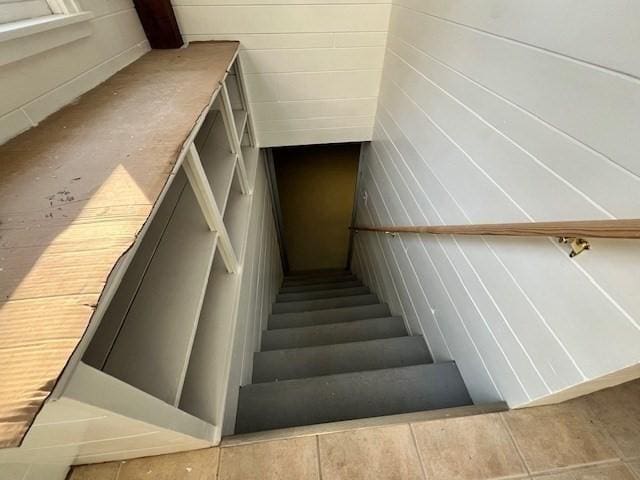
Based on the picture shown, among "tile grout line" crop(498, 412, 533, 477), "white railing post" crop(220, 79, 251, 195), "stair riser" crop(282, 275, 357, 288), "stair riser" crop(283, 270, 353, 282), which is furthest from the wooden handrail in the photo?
"stair riser" crop(283, 270, 353, 282)

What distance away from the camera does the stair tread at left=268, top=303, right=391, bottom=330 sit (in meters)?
2.43

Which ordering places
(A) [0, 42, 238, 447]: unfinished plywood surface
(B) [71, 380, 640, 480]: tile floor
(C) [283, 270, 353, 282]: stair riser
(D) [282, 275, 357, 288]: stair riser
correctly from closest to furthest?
(A) [0, 42, 238, 447]: unfinished plywood surface → (B) [71, 380, 640, 480]: tile floor → (D) [282, 275, 357, 288]: stair riser → (C) [283, 270, 353, 282]: stair riser

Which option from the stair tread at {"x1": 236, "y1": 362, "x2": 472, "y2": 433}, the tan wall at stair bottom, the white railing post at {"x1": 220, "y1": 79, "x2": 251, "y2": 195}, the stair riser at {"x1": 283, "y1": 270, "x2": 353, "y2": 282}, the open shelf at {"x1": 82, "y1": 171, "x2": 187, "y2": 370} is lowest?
the stair tread at {"x1": 236, "y1": 362, "x2": 472, "y2": 433}

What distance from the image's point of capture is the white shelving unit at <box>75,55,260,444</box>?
32.8 inches

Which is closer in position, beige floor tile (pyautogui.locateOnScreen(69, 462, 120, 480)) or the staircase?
beige floor tile (pyautogui.locateOnScreen(69, 462, 120, 480))

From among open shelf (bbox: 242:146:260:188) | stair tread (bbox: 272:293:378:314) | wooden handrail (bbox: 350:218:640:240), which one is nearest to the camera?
wooden handrail (bbox: 350:218:640:240)

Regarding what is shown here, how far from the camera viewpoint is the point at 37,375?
0.39m

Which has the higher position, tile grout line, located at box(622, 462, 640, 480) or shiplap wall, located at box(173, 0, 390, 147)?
shiplap wall, located at box(173, 0, 390, 147)

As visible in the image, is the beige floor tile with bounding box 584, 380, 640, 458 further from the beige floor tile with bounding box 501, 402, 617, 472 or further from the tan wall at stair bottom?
the tan wall at stair bottom

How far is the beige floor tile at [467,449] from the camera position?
1074 millimetres

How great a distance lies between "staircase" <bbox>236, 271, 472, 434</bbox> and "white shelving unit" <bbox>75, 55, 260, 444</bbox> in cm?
39

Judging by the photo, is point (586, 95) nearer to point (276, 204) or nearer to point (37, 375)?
point (37, 375)

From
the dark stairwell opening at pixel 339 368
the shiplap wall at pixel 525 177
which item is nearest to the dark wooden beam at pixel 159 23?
the shiplap wall at pixel 525 177

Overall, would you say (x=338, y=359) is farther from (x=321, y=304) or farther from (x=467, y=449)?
(x=321, y=304)
